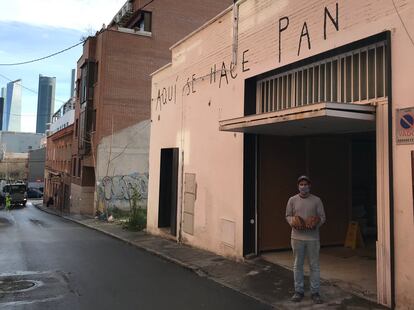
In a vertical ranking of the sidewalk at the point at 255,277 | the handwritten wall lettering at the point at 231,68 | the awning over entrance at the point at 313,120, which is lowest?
the sidewalk at the point at 255,277

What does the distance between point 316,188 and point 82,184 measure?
92.3 feet

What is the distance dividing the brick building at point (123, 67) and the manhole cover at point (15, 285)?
2489cm

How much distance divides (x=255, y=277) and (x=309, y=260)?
2.11 m

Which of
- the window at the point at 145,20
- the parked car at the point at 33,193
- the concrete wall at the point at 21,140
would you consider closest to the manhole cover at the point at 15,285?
the window at the point at 145,20

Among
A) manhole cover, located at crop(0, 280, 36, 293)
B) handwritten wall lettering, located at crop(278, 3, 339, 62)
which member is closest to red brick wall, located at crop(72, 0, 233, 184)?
manhole cover, located at crop(0, 280, 36, 293)

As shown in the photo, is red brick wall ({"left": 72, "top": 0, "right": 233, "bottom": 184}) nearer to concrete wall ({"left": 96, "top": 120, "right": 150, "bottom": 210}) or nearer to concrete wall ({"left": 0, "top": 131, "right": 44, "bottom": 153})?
concrete wall ({"left": 96, "top": 120, "right": 150, "bottom": 210})

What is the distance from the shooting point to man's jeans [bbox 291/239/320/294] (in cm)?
692

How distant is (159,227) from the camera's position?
52.0 ft

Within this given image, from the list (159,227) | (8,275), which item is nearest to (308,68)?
(8,275)

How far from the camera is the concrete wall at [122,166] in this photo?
1278 inches

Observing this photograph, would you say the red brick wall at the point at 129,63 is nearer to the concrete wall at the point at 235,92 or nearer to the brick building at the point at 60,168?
the brick building at the point at 60,168

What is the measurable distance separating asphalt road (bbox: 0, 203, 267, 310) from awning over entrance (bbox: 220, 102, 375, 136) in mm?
2952

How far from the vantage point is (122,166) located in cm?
3359

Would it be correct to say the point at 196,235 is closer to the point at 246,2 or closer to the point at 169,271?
the point at 169,271
